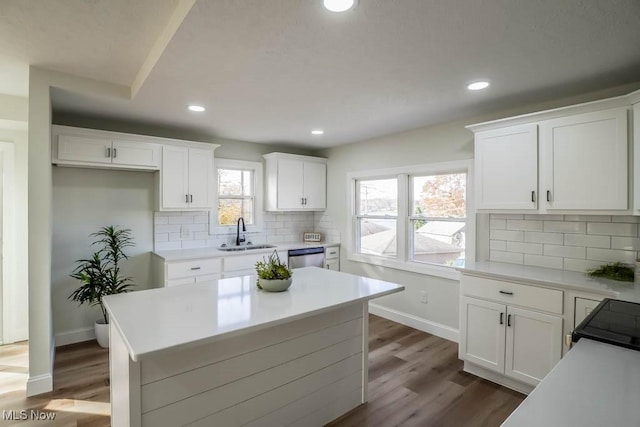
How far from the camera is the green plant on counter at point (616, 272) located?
241cm

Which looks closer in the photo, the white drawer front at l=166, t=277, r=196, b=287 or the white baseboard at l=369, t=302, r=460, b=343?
the white drawer front at l=166, t=277, r=196, b=287

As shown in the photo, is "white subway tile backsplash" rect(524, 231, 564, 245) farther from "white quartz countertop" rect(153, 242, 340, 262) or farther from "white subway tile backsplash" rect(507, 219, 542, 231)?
"white quartz countertop" rect(153, 242, 340, 262)

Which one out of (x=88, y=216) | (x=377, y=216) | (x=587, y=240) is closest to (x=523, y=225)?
(x=587, y=240)

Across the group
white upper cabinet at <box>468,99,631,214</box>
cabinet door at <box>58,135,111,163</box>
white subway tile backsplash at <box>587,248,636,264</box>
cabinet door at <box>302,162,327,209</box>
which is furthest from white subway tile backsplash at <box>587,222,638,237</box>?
cabinet door at <box>58,135,111,163</box>

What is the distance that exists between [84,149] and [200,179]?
1.17 m

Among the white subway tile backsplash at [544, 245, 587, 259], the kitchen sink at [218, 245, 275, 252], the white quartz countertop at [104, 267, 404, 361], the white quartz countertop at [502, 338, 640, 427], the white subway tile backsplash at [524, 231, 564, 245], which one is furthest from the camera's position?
the kitchen sink at [218, 245, 275, 252]

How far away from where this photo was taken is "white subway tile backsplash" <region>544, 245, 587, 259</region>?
8.97 ft

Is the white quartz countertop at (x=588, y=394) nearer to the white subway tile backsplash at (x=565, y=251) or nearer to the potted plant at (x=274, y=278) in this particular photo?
the potted plant at (x=274, y=278)

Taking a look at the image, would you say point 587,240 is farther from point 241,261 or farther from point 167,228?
point 167,228

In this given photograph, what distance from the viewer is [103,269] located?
144 inches

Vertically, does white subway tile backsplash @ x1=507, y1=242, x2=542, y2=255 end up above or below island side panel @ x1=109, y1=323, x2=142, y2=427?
above

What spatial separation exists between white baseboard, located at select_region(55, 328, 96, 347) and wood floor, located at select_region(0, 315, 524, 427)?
9 cm

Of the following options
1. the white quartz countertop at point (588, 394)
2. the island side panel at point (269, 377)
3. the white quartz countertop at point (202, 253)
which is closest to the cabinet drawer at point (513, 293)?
the island side panel at point (269, 377)

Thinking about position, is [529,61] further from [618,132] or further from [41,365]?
[41,365]
